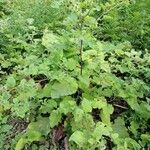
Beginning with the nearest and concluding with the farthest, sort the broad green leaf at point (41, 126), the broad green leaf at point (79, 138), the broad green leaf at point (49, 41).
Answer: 1. the broad green leaf at point (79, 138)
2. the broad green leaf at point (41, 126)
3. the broad green leaf at point (49, 41)

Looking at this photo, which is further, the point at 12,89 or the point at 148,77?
the point at 148,77

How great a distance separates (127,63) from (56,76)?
0.75m

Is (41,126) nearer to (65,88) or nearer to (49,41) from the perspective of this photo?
(65,88)

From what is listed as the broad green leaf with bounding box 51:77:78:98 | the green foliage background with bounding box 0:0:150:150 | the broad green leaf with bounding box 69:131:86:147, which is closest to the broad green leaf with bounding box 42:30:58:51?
the green foliage background with bounding box 0:0:150:150

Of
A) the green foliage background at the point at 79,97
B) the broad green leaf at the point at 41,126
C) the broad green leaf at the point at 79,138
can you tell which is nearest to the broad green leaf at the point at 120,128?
the green foliage background at the point at 79,97

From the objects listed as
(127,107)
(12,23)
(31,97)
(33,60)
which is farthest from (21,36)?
(127,107)

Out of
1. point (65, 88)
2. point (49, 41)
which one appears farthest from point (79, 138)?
point (49, 41)

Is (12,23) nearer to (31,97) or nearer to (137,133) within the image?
(31,97)

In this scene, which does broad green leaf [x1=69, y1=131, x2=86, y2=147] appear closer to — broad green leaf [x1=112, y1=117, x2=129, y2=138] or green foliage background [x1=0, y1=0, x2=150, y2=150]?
green foliage background [x1=0, y1=0, x2=150, y2=150]

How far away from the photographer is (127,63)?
3607 millimetres

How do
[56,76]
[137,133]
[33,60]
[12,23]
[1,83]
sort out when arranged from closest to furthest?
[56,76]
[137,133]
[33,60]
[1,83]
[12,23]

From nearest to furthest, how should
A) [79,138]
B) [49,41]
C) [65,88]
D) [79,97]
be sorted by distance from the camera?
[79,138]
[65,88]
[79,97]
[49,41]

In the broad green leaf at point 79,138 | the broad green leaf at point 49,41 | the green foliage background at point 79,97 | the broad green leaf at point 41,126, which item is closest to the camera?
the broad green leaf at point 79,138

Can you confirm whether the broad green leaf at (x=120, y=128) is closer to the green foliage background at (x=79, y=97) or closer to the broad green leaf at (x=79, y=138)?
the green foliage background at (x=79, y=97)
